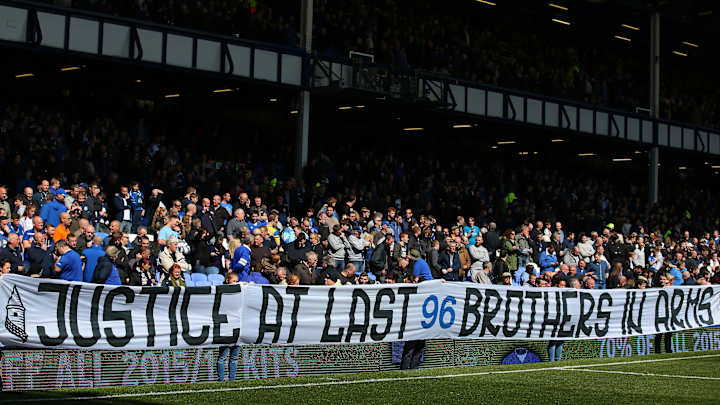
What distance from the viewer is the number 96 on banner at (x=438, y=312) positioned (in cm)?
1498

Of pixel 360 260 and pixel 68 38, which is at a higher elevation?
pixel 68 38

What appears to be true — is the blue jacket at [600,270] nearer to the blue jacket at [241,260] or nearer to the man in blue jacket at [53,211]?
the blue jacket at [241,260]

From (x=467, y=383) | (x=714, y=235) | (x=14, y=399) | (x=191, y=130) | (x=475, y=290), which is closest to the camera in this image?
(x=14, y=399)

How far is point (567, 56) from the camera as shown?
47250 millimetres

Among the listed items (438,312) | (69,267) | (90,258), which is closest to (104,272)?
(69,267)

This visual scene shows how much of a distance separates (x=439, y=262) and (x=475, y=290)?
6820mm

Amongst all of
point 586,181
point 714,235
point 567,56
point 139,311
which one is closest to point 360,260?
point 139,311

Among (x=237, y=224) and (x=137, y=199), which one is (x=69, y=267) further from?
(x=137, y=199)

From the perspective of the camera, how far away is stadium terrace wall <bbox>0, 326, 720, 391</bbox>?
11.6m

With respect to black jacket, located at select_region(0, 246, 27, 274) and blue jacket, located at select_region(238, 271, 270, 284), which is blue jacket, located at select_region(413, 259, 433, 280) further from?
black jacket, located at select_region(0, 246, 27, 274)

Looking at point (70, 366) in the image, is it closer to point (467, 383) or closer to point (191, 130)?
→ point (467, 383)

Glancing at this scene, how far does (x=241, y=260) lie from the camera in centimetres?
1836

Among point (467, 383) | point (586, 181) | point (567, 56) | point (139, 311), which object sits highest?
point (567, 56)

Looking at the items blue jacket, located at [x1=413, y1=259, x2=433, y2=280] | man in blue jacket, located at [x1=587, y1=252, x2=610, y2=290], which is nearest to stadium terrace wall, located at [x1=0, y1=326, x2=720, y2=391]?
blue jacket, located at [x1=413, y1=259, x2=433, y2=280]
